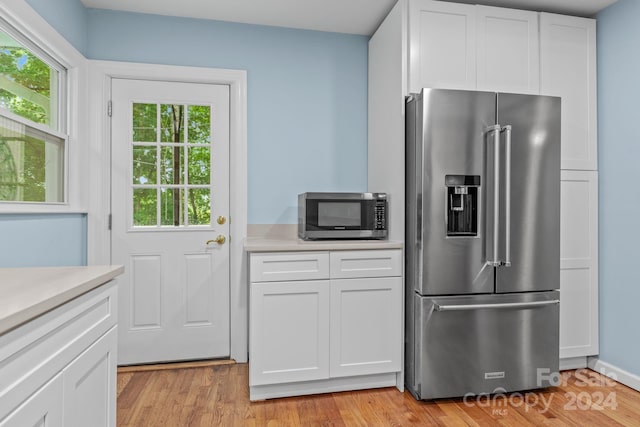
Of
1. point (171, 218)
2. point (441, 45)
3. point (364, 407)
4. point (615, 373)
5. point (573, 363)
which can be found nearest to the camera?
point (364, 407)

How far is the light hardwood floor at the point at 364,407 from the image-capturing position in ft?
6.73

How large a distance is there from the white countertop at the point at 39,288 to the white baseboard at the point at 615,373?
2.97 m

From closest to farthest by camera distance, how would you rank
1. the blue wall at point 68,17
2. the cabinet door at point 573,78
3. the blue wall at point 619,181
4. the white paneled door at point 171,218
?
the blue wall at point 68,17 → the blue wall at point 619,181 → the cabinet door at point 573,78 → the white paneled door at point 171,218

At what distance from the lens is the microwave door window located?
2.49 meters

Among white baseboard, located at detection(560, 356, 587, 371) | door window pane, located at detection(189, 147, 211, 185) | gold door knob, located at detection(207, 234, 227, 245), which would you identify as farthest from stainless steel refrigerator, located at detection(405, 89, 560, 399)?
door window pane, located at detection(189, 147, 211, 185)

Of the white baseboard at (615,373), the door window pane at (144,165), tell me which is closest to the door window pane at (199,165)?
the door window pane at (144,165)

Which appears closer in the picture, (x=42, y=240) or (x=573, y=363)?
(x=42, y=240)

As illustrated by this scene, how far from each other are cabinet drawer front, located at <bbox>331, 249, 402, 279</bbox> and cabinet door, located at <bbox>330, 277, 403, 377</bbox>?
0.04 metres

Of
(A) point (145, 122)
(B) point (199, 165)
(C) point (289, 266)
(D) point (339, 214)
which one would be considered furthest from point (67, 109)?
(D) point (339, 214)

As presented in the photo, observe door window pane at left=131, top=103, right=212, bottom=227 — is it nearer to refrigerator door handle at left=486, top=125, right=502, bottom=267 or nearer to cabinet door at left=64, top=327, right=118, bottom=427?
cabinet door at left=64, top=327, right=118, bottom=427

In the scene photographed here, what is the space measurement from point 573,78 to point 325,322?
2.32 meters

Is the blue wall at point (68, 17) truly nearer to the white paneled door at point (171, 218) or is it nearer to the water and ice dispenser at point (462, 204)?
the white paneled door at point (171, 218)

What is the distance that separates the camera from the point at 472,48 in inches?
97.5

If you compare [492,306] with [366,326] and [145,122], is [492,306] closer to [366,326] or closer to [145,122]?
[366,326]
